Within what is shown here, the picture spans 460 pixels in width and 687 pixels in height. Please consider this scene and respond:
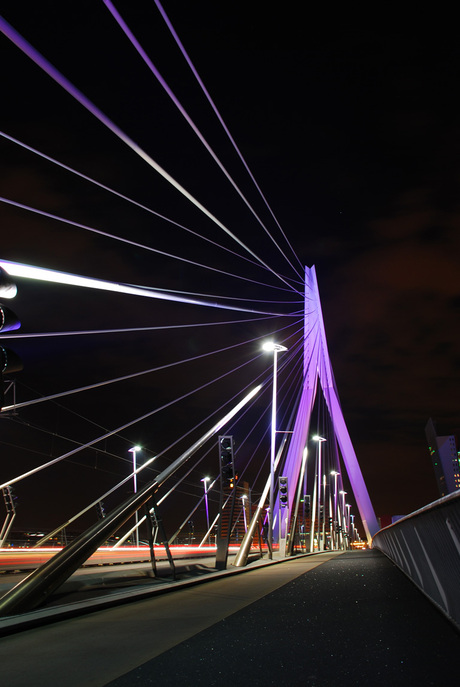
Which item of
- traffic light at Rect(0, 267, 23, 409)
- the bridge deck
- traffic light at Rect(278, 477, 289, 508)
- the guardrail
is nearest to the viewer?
the bridge deck

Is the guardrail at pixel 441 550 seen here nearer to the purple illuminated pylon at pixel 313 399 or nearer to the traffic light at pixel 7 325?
the traffic light at pixel 7 325

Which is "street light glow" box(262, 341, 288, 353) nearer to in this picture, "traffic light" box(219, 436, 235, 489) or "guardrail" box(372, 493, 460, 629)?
"traffic light" box(219, 436, 235, 489)

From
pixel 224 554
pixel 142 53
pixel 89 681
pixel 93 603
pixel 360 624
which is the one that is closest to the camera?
pixel 89 681

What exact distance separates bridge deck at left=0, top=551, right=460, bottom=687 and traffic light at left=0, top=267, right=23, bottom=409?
2.04m

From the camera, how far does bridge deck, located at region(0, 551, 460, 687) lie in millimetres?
3510

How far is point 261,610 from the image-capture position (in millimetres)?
6391

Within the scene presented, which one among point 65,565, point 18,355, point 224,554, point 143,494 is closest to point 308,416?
point 224,554

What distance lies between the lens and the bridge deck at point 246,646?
138 inches

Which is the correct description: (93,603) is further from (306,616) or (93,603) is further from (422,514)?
(422,514)

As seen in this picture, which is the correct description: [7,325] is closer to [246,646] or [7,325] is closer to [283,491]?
Result: [246,646]

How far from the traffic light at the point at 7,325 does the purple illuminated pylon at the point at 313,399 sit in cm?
2233

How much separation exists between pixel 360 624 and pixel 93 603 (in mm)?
3420

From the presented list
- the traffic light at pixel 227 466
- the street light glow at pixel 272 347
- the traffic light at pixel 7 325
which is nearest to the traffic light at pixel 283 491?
the street light glow at pixel 272 347

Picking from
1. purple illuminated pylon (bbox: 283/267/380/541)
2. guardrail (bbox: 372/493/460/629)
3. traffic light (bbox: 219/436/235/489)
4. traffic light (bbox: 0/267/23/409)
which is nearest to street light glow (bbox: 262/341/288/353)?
purple illuminated pylon (bbox: 283/267/380/541)
